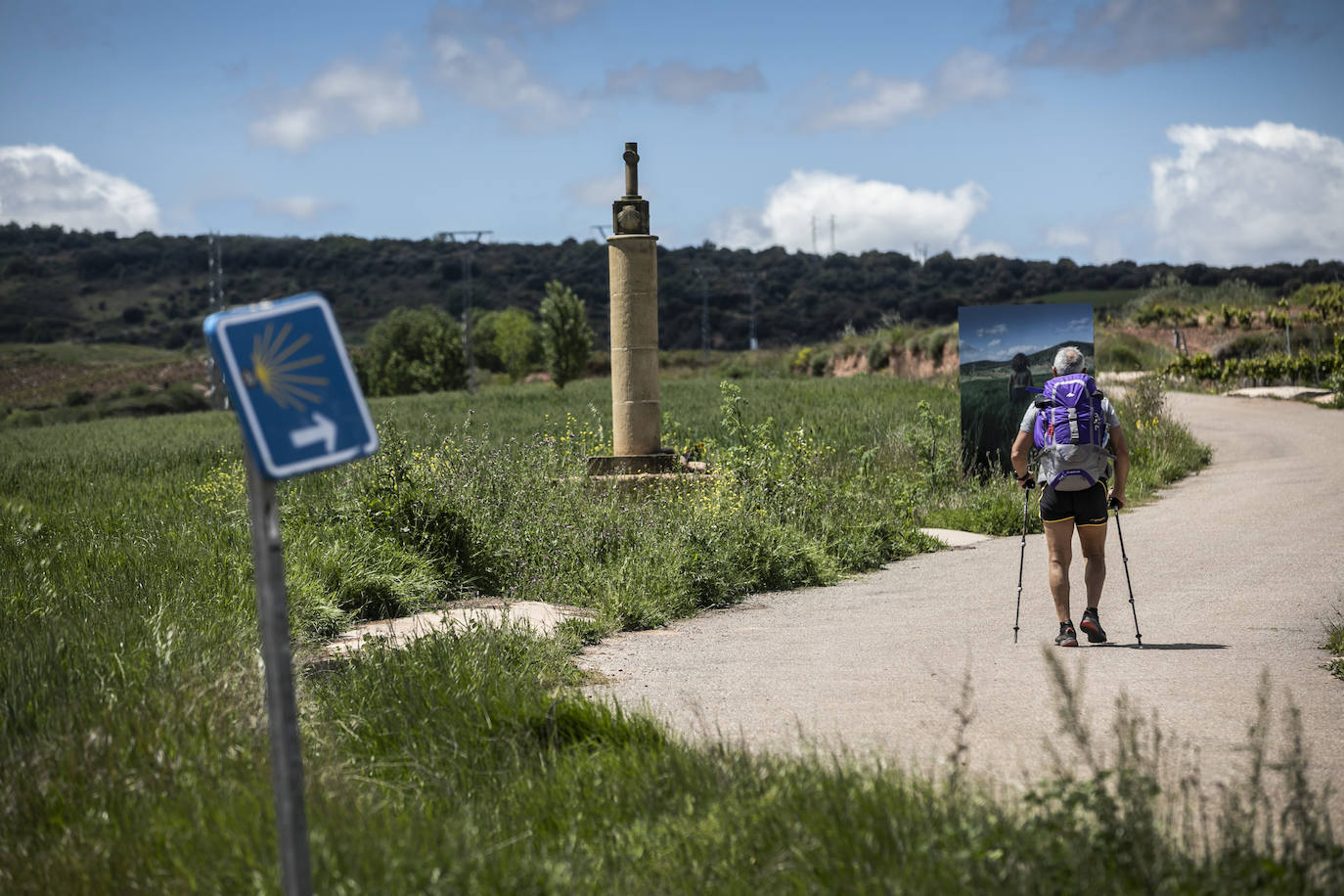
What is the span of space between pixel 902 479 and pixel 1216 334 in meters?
32.2

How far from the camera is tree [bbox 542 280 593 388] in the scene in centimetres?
5800

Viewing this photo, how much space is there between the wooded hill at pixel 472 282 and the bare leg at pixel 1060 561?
271 feet

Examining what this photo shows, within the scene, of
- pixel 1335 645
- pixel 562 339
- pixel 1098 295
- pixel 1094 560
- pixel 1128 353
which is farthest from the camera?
pixel 1098 295

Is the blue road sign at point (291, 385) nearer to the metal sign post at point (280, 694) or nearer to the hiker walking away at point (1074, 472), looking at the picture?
the metal sign post at point (280, 694)

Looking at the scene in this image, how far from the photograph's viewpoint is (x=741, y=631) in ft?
26.6

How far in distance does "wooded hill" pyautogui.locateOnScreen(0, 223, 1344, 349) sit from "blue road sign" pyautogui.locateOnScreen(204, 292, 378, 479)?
8776 cm

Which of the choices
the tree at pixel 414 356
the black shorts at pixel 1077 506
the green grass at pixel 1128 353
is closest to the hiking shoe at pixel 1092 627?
the black shorts at pixel 1077 506

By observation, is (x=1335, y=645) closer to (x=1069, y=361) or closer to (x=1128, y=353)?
(x=1069, y=361)

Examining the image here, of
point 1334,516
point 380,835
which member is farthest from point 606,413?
point 380,835

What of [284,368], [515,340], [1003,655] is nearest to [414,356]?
[515,340]

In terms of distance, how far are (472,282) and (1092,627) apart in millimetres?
119842

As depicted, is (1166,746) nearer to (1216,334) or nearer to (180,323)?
(1216,334)

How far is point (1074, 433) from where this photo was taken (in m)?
7.45

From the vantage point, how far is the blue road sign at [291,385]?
2.90 meters
